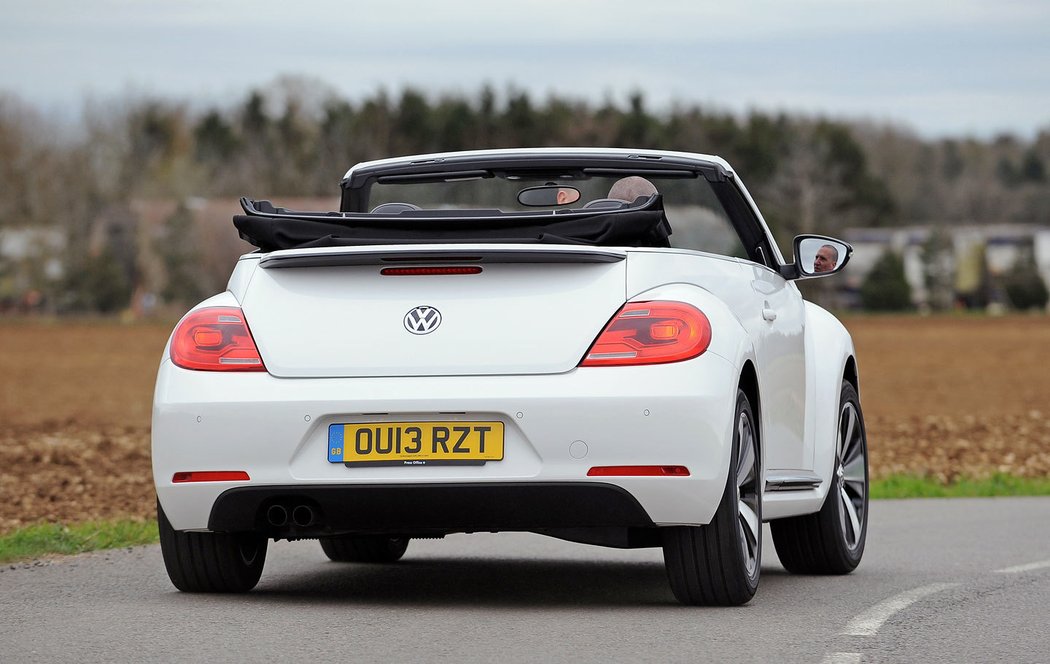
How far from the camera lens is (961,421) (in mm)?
21500

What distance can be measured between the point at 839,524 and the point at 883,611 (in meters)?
1.61

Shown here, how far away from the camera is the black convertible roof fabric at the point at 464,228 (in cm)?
632

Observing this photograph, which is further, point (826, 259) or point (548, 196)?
point (826, 259)

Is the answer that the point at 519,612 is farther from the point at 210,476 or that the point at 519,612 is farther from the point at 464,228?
the point at 464,228

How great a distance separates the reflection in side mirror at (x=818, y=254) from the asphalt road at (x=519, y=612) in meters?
1.35

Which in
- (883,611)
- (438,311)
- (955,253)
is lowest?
(955,253)

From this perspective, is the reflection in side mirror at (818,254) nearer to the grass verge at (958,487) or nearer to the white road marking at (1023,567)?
the white road marking at (1023,567)

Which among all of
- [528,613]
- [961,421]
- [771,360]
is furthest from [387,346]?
[961,421]

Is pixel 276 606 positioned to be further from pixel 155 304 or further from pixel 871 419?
pixel 155 304

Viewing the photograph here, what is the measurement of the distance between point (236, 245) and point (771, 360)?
10570cm

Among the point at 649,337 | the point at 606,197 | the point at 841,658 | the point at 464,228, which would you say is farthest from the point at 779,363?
the point at 841,658

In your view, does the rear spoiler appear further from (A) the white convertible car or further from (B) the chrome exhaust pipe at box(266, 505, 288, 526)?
(B) the chrome exhaust pipe at box(266, 505, 288, 526)

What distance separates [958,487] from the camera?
14430 millimetres

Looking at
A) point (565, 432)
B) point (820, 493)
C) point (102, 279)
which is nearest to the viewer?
point (565, 432)
